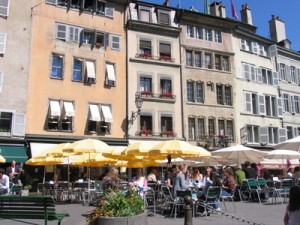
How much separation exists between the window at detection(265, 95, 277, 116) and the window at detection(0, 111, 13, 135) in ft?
76.3

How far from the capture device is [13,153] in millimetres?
21688

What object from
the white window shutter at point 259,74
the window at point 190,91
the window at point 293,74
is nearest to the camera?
the window at point 190,91

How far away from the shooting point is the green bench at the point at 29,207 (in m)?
7.14

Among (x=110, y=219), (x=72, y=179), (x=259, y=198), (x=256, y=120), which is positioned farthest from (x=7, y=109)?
(x=256, y=120)

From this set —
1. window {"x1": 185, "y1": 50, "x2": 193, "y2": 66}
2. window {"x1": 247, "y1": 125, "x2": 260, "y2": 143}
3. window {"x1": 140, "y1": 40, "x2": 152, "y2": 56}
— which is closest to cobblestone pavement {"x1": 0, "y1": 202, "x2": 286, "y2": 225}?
window {"x1": 140, "y1": 40, "x2": 152, "y2": 56}

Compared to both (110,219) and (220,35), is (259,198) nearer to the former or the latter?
→ (110,219)

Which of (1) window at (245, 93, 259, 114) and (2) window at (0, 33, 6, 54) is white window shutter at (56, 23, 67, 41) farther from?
(1) window at (245, 93, 259, 114)

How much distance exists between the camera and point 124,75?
1075 inches

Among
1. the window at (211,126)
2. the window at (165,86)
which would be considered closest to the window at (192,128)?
the window at (211,126)

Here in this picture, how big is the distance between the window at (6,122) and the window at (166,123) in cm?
1113

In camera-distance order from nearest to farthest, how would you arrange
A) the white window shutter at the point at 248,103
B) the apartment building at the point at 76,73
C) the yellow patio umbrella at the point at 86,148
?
the yellow patio umbrella at the point at 86,148
the apartment building at the point at 76,73
the white window shutter at the point at 248,103

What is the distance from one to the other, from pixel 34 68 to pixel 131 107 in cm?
743

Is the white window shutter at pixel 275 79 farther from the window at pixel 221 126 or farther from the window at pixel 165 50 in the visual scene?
the window at pixel 165 50

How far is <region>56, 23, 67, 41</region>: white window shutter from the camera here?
25438 millimetres
